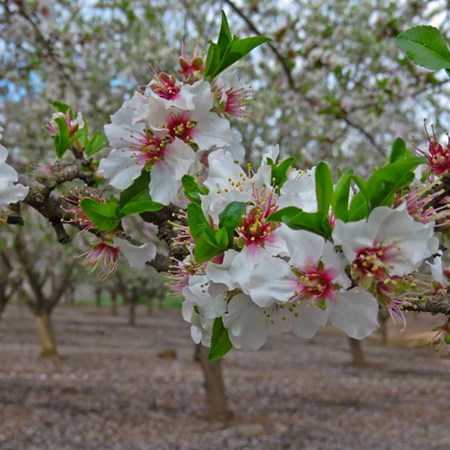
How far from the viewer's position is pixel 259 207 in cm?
95

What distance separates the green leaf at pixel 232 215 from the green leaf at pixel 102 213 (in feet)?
0.96

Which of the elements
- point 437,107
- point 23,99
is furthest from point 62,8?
point 437,107

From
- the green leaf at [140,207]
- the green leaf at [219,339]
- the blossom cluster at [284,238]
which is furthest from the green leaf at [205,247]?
the green leaf at [140,207]

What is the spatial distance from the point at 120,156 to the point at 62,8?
4828 mm

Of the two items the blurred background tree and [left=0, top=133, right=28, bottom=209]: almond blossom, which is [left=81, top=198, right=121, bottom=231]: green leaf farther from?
the blurred background tree

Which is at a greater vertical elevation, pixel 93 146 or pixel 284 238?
pixel 93 146

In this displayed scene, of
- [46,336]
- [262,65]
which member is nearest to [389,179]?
[262,65]

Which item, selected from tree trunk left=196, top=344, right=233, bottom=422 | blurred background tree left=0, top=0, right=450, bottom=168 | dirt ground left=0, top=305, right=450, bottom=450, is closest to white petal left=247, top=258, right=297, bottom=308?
blurred background tree left=0, top=0, right=450, bottom=168

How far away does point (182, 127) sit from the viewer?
44.8 inches

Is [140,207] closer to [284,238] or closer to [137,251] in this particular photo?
[137,251]

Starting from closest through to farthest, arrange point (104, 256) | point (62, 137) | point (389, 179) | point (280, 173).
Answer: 1. point (389, 179)
2. point (280, 173)
3. point (104, 256)
4. point (62, 137)

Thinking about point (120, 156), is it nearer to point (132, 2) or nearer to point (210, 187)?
point (210, 187)

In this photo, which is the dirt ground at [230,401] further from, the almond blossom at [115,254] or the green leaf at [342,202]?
the green leaf at [342,202]

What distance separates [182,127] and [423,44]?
417 millimetres
